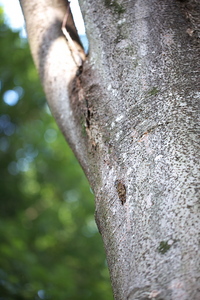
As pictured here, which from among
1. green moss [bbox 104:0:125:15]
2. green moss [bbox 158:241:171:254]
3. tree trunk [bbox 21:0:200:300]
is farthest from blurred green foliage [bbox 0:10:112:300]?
green moss [bbox 158:241:171:254]

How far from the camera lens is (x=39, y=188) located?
8.47 m

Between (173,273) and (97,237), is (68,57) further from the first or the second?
(97,237)

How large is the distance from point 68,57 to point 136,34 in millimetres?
459

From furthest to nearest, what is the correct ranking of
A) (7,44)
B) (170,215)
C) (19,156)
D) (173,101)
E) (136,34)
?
(19,156), (7,44), (136,34), (173,101), (170,215)

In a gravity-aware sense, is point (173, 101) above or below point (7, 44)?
above

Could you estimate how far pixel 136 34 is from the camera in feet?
4.75

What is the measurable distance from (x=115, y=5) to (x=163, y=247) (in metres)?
1.05

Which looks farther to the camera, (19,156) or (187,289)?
(19,156)

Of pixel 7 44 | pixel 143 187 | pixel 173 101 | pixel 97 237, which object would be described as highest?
pixel 173 101

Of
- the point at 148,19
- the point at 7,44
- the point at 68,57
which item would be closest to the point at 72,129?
the point at 68,57

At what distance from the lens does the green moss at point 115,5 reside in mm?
1539

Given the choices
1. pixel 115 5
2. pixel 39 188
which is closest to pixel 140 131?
pixel 115 5

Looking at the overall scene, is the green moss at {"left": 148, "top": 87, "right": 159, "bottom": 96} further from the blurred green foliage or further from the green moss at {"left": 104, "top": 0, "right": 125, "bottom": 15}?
the blurred green foliage

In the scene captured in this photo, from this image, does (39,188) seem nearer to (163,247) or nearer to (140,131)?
(140,131)
